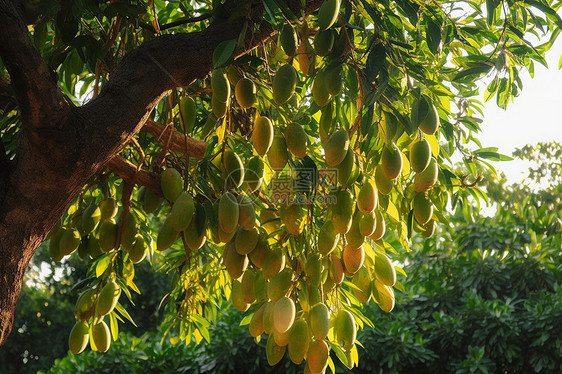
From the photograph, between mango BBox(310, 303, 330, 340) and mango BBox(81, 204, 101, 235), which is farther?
mango BBox(81, 204, 101, 235)

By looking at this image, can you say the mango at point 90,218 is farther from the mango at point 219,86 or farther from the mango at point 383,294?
the mango at point 383,294

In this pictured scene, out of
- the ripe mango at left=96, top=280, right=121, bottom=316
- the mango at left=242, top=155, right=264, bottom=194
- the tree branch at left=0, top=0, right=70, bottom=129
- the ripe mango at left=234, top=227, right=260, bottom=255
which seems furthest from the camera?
the ripe mango at left=96, top=280, right=121, bottom=316

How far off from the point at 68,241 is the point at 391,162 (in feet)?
2.85

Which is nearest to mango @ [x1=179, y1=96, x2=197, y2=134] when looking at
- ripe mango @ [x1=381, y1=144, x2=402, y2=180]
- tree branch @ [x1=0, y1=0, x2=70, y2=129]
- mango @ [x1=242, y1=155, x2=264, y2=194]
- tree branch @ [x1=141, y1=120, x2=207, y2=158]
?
tree branch @ [x1=141, y1=120, x2=207, y2=158]

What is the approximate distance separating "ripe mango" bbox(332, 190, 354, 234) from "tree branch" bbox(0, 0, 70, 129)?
1.60 ft

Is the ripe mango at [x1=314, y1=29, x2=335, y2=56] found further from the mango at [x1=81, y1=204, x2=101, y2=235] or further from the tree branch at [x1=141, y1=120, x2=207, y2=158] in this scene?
the mango at [x1=81, y1=204, x2=101, y2=235]

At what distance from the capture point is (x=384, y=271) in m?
1.21

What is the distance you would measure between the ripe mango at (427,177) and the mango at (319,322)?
0.91ft

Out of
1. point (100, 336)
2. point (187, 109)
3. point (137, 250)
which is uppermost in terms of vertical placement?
point (187, 109)

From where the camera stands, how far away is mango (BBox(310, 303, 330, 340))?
1.12 meters

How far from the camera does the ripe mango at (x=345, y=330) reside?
117 centimetres

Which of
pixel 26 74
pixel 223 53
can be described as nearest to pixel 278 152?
pixel 223 53

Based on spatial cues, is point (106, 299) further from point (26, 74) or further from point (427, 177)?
point (427, 177)

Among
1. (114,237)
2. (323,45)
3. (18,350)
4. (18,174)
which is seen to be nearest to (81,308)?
(114,237)
